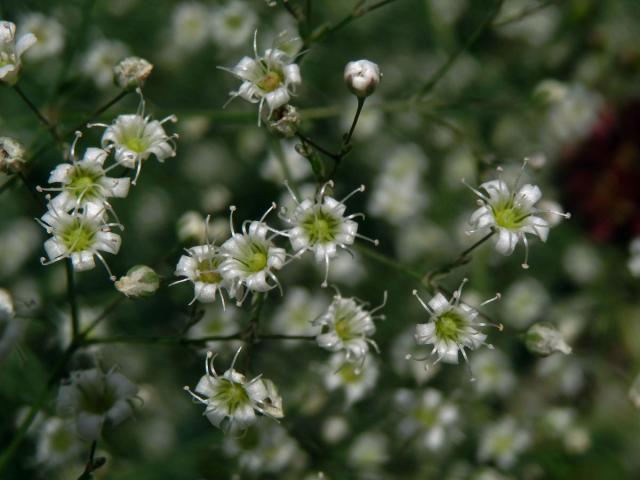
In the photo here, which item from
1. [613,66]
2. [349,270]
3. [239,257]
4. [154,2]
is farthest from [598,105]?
[239,257]

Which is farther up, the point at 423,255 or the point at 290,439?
the point at 290,439

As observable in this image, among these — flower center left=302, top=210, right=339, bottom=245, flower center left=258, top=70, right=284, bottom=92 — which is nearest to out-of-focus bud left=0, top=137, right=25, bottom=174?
flower center left=258, top=70, right=284, bottom=92

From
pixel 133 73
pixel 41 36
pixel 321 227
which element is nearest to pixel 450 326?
pixel 321 227

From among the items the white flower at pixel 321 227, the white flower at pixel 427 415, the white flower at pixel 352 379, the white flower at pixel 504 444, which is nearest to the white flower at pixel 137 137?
the white flower at pixel 321 227

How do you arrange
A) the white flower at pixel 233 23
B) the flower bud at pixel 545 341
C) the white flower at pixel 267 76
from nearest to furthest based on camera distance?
1. the white flower at pixel 267 76
2. the flower bud at pixel 545 341
3. the white flower at pixel 233 23

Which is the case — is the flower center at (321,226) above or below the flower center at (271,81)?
below

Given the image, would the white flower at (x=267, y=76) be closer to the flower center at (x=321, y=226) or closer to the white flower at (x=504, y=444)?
the flower center at (x=321, y=226)

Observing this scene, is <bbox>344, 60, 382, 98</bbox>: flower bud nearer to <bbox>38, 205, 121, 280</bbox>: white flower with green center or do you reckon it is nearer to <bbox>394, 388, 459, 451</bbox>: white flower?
<bbox>38, 205, 121, 280</bbox>: white flower with green center

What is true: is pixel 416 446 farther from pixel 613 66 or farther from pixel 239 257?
pixel 613 66
